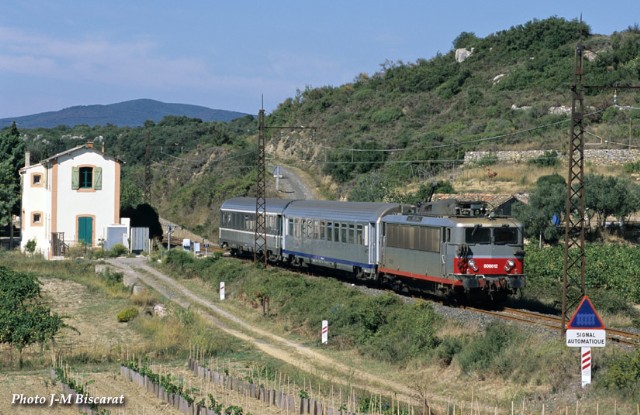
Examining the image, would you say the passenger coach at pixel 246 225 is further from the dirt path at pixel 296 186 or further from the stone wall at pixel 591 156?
the stone wall at pixel 591 156

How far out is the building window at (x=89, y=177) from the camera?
5475 centimetres

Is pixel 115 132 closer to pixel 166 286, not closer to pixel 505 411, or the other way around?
pixel 166 286

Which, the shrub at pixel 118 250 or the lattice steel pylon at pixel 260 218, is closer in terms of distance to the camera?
the lattice steel pylon at pixel 260 218

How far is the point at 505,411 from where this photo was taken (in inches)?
763

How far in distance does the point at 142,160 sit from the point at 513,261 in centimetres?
10879

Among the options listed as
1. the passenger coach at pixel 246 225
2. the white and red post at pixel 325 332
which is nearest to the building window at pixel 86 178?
the passenger coach at pixel 246 225

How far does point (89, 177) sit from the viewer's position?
55125 millimetres

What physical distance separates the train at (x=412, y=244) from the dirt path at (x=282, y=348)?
5117 millimetres

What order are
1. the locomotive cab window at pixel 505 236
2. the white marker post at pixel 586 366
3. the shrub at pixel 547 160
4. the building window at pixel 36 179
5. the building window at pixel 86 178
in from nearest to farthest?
the white marker post at pixel 586 366, the locomotive cab window at pixel 505 236, the building window at pixel 86 178, the building window at pixel 36 179, the shrub at pixel 547 160

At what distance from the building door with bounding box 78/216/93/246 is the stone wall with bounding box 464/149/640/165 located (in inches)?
1255

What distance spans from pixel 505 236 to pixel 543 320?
319cm

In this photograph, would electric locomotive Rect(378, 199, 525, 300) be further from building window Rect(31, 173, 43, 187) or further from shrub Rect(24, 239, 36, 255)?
building window Rect(31, 173, 43, 187)

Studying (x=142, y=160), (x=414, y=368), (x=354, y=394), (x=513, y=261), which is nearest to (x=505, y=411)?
(x=354, y=394)

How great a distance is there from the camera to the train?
95.6 feet
